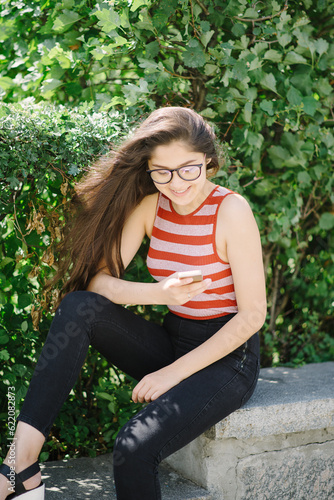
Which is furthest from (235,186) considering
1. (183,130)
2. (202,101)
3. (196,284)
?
(196,284)

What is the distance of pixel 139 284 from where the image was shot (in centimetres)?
209

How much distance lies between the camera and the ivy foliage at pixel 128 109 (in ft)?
7.26

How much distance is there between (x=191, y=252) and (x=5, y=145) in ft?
2.46

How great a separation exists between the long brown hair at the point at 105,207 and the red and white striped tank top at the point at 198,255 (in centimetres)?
15

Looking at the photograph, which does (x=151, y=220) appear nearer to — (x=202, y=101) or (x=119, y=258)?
(x=119, y=258)

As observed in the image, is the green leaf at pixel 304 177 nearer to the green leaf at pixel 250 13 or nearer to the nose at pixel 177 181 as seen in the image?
the green leaf at pixel 250 13

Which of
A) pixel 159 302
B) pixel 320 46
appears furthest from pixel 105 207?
pixel 320 46

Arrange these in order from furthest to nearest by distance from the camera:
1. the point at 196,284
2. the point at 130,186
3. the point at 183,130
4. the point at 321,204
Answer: the point at 321,204 → the point at 130,186 → the point at 183,130 → the point at 196,284

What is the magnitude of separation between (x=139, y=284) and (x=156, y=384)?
358 millimetres

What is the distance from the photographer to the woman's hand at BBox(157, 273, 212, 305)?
6.14ft

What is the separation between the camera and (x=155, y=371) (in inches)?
83.1

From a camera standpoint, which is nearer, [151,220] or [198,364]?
[198,364]

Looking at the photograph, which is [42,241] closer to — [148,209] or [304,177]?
[148,209]

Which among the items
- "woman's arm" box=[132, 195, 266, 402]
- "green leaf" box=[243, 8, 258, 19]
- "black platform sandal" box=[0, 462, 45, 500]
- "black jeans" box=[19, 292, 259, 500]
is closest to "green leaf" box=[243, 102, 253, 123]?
"green leaf" box=[243, 8, 258, 19]
